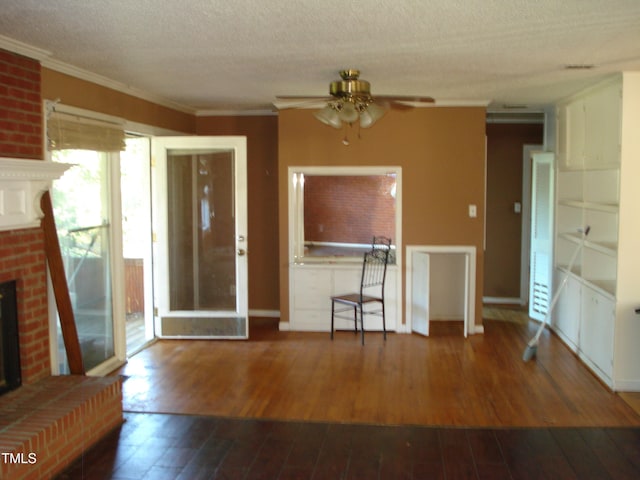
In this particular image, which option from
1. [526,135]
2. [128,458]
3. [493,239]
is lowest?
[128,458]

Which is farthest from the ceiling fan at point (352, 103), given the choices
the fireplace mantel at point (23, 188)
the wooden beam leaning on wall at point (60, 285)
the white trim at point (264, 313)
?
the white trim at point (264, 313)

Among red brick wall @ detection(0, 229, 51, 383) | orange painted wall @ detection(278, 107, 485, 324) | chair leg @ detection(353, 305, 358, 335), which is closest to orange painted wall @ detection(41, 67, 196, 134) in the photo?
red brick wall @ detection(0, 229, 51, 383)

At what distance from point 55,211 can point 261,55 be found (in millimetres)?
1792

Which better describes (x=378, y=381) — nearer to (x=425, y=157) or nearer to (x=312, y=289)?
(x=312, y=289)

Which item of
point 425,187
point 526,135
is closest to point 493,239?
point 526,135

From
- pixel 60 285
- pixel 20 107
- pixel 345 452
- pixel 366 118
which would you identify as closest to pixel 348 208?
pixel 366 118

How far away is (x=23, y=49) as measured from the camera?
3766 mm

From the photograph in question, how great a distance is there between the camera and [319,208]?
21.2 feet

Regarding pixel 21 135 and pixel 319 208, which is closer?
pixel 21 135

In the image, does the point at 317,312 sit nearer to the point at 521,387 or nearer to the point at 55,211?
the point at 521,387

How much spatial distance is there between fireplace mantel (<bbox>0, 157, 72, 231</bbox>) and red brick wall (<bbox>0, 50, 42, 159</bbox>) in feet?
0.69

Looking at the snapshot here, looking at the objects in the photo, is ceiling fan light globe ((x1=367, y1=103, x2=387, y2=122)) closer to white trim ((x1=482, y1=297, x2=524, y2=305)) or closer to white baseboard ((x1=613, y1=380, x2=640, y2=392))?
white baseboard ((x1=613, y1=380, x2=640, y2=392))

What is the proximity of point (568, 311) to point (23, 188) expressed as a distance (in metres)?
4.65

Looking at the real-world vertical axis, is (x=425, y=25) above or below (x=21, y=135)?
above
